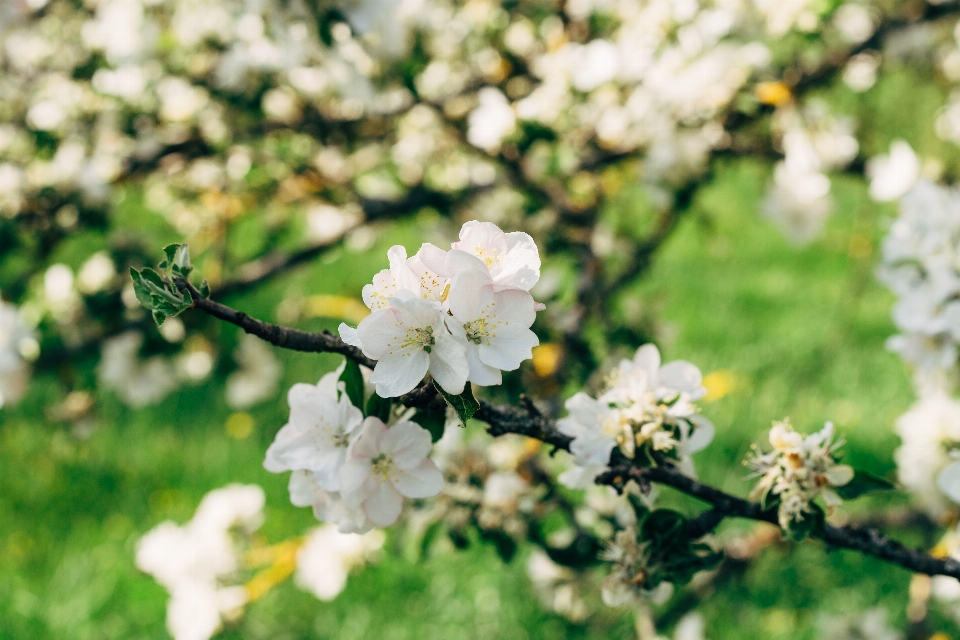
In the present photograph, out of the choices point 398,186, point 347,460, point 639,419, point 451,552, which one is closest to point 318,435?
point 347,460

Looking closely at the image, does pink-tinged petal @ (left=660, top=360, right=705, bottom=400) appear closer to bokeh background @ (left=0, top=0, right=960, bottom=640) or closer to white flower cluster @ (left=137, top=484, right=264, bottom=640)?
bokeh background @ (left=0, top=0, right=960, bottom=640)

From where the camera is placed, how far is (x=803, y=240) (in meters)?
2.46

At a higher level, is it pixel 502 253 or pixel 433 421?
pixel 502 253

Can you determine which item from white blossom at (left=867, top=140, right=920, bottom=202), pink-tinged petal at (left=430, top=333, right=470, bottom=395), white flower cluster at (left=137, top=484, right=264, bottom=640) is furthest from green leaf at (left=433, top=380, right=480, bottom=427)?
white blossom at (left=867, top=140, right=920, bottom=202)

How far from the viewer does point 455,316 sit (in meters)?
0.68

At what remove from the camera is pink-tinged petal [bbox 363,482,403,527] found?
0.82m

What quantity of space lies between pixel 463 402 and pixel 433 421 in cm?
13

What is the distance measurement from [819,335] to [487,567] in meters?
1.93

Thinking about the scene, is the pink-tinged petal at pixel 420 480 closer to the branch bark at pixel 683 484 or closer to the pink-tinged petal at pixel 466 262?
the branch bark at pixel 683 484

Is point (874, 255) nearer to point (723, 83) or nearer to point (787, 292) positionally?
point (787, 292)

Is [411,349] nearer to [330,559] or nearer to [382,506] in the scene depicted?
[382,506]

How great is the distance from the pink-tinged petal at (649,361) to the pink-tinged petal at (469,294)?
0.96 feet

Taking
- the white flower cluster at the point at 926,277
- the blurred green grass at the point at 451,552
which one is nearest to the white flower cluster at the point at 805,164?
the blurred green grass at the point at 451,552

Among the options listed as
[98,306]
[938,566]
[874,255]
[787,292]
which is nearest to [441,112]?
[98,306]
